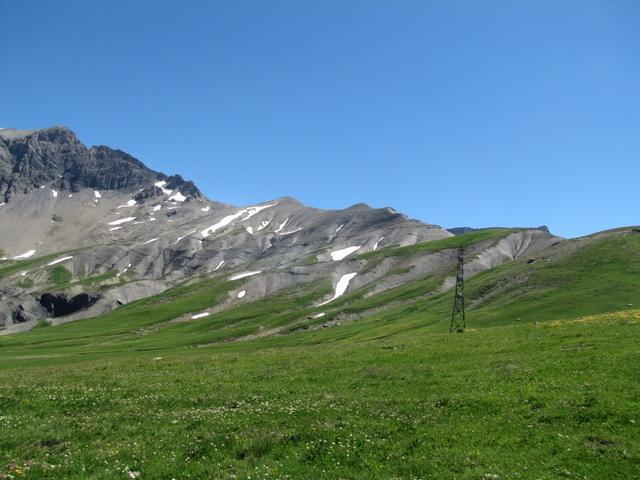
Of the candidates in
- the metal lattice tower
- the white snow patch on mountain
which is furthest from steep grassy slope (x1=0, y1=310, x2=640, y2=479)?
the white snow patch on mountain

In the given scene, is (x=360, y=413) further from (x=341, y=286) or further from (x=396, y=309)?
(x=341, y=286)

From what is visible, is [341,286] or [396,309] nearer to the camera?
[396,309]

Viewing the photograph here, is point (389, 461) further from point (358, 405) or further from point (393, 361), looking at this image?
point (393, 361)

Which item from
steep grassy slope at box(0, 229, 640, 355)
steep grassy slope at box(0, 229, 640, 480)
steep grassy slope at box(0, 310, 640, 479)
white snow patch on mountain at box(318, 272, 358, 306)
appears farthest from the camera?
white snow patch on mountain at box(318, 272, 358, 306)

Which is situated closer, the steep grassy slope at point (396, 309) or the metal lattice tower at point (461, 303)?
the metal lattice tower at point (461, 303)

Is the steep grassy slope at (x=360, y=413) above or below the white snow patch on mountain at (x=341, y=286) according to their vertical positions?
below

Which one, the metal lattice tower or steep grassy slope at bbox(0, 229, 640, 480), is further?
the metal lattice tower

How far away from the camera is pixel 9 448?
19.8 metres

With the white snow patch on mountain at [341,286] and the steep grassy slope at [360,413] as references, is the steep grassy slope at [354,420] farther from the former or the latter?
the white snow patch on mountain at [341,286]

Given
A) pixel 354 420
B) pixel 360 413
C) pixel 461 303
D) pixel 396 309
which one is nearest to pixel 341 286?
pixel 396 309

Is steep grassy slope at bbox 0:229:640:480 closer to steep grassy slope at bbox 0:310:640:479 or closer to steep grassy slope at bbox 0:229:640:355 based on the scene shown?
steep grassy slope at bbox 0:310:640:479

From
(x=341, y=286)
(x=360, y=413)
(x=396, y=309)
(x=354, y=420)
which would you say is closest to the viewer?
(x=354, y=420)

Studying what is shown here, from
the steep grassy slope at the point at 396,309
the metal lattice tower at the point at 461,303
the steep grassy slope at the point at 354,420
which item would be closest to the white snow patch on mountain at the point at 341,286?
the steep grassy slope at the point at 396,309

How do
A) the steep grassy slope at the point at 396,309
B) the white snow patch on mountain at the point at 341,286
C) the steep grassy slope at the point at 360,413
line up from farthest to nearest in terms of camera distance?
the white snow patch on mountain at the point at 341,286 < the steep grassy slope at the point at 396,309 < the steep grassy slope at the point at 360,413
